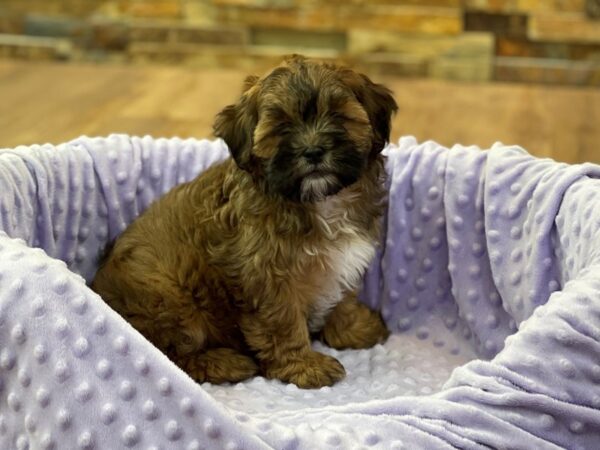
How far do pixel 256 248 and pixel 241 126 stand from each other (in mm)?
314

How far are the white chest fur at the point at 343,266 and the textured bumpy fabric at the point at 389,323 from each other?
0.77 ft

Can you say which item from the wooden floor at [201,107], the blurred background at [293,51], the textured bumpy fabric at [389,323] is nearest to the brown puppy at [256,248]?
the textured bumpy fabric at [389,323]

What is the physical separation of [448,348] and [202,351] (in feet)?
2.40

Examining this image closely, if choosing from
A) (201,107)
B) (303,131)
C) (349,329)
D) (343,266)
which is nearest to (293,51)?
(201,107)

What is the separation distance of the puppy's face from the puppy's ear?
15 millimetres

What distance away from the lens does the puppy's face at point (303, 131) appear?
6.89 ft

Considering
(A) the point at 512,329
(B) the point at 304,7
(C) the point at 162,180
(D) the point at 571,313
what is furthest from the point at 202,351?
(B) the point at 304,7

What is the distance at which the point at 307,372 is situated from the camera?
2439 millimetres

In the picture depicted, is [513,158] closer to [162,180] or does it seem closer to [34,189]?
[162,180]

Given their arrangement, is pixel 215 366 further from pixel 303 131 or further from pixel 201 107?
pixel 201 107

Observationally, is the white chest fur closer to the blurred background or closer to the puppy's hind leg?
the puppy's hind leg

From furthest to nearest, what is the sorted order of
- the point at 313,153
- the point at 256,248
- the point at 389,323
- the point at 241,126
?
the point at 389,323, the point at 256,248, the point at 241,126, the point at 313,153

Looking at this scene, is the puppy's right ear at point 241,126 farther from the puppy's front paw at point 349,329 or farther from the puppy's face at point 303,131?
the puppy's front paw at point 349,329

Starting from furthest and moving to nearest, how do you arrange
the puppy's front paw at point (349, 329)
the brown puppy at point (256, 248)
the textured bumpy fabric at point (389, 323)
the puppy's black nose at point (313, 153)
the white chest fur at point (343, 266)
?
the puppy's front paw at point (349, 329) → the white chest fur at point (343, 266) → the brown puppy at point (256, 248) → the puppy's black nose at point (313, 153) → the textured bumpy fabric at point (389, 323)
